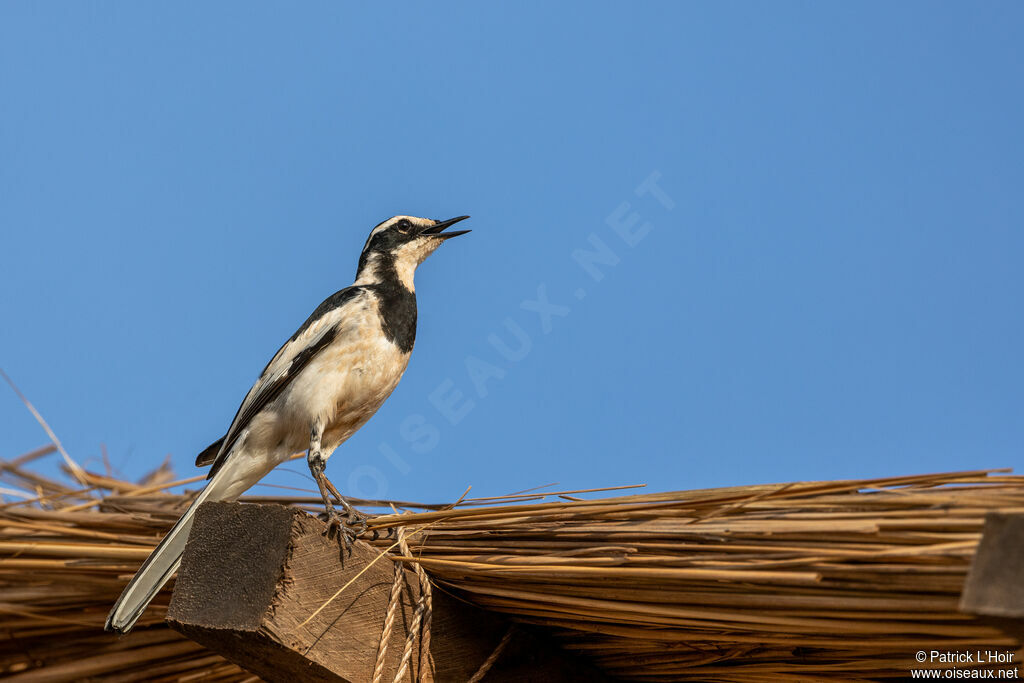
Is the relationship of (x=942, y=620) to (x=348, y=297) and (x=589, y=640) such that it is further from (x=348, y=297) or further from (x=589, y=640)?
(x=348, y=297)

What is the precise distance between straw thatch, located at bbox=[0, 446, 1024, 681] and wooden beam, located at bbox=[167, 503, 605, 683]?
0.43ft

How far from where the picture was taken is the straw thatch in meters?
1.66

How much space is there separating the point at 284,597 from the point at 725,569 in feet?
2.64

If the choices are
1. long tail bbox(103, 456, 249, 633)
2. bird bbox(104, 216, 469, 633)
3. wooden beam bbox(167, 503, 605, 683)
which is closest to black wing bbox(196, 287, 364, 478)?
bird bbox(104, 216, 469, 633)

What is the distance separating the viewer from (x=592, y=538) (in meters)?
2.05

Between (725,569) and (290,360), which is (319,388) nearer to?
(290,360)

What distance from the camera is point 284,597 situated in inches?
77.0

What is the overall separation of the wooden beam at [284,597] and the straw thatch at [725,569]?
0.43 ft

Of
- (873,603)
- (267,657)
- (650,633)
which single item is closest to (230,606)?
(267,657)

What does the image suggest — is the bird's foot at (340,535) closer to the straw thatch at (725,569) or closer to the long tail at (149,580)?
the straw thatch at (725,569)

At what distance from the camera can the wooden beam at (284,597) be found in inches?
77.3

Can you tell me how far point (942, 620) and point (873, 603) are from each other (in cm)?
12

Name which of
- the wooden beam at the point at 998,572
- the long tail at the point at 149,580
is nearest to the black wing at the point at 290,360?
the long tail at the point at 149,580

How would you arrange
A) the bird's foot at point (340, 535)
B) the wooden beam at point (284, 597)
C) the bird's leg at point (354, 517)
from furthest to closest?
the bird's leg at point (354, 517), the bird's foot at point (340, 535), the wooden beam at point (284, 597)
